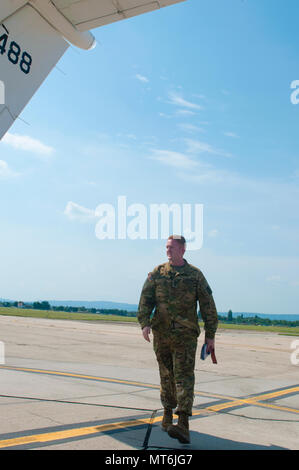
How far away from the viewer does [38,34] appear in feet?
15.2

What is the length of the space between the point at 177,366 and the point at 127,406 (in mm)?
1656

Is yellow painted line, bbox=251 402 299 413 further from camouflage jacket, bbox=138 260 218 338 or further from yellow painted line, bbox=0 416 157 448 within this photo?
camouflage jacket, bbox=138 260 218 338

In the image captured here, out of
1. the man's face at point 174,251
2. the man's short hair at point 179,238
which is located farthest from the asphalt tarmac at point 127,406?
the man's short hair at point 179,238

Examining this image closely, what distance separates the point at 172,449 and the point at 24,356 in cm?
758

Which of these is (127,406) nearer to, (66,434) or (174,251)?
(66,434)

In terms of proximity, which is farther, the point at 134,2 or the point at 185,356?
the point at 185,356

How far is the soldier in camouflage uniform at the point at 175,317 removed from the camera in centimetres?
479

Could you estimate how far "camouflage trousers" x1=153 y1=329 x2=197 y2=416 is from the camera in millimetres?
4656

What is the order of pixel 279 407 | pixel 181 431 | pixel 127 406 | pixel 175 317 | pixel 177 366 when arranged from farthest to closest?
pixel 279 407
pixel 127 406
pixel 175 317
pixel 177 366
pixel 181 431

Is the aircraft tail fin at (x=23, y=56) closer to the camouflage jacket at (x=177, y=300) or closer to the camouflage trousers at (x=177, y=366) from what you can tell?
the camouflage jacket at (x=177, y=300)

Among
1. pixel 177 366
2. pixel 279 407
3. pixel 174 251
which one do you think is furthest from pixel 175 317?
pixel 279 407
